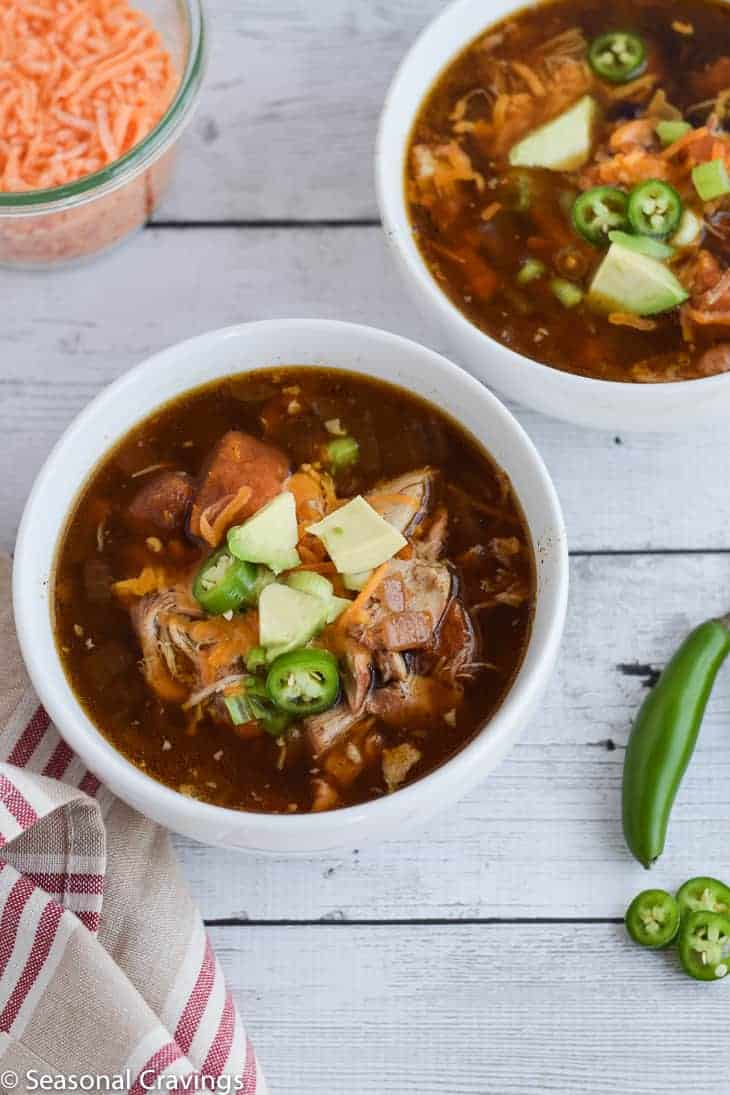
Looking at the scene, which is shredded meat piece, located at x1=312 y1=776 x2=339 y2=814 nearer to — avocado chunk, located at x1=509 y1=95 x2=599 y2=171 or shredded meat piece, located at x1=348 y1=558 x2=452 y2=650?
shredded meat piece, located at x1=348 y1=558 x2=452 y2=650

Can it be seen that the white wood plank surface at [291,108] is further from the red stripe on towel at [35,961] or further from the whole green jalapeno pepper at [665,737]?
the red stripe on towel at [35,961]

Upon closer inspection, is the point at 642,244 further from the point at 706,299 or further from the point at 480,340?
the point at 480,340

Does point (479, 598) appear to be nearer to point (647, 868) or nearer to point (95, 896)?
point (647, 868)

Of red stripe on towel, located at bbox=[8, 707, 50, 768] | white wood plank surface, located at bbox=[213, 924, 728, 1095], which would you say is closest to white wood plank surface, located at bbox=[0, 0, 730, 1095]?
white wood plank surface, located at bbox=[213, 924, 728, 1095]

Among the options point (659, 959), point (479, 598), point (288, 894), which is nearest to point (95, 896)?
point (288, 894)

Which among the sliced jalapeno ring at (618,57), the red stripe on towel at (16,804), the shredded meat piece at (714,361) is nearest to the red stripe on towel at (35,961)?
the red stripe on towel at (16,804)
